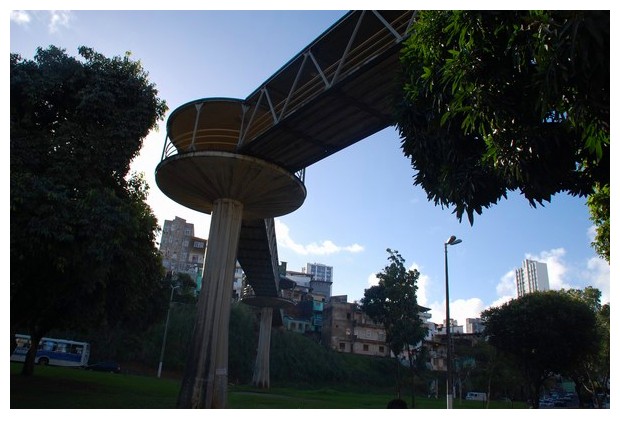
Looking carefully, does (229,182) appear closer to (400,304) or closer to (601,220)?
(601,220)

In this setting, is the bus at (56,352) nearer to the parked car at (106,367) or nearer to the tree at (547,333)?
the parked car at (106,367)

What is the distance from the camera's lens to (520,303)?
137 ft

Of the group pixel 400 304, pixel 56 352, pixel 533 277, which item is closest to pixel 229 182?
pixel 400 304

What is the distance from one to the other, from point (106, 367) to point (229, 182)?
38.7 meters

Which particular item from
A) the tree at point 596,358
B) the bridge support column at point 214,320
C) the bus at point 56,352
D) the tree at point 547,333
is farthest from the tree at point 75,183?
the tree at point 596,358

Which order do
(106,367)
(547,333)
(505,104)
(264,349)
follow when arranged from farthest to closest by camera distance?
(264,349), (106,367), (547,333), (505,104)

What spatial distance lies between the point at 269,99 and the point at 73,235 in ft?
32.3

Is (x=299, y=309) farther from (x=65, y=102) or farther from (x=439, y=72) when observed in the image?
(x=439, y=72)

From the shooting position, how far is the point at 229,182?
71.5ft

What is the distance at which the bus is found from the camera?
44731 millimetres

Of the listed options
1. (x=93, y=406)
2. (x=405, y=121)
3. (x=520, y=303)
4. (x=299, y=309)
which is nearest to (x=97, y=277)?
(x=93, y=406)

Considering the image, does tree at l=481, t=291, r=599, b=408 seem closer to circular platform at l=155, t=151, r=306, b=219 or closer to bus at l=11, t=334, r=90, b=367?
circular platform at l=155, t=151, r=306, b=219

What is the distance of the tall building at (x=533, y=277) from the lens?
108881 mm

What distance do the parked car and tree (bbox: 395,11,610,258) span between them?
50.1 meters
